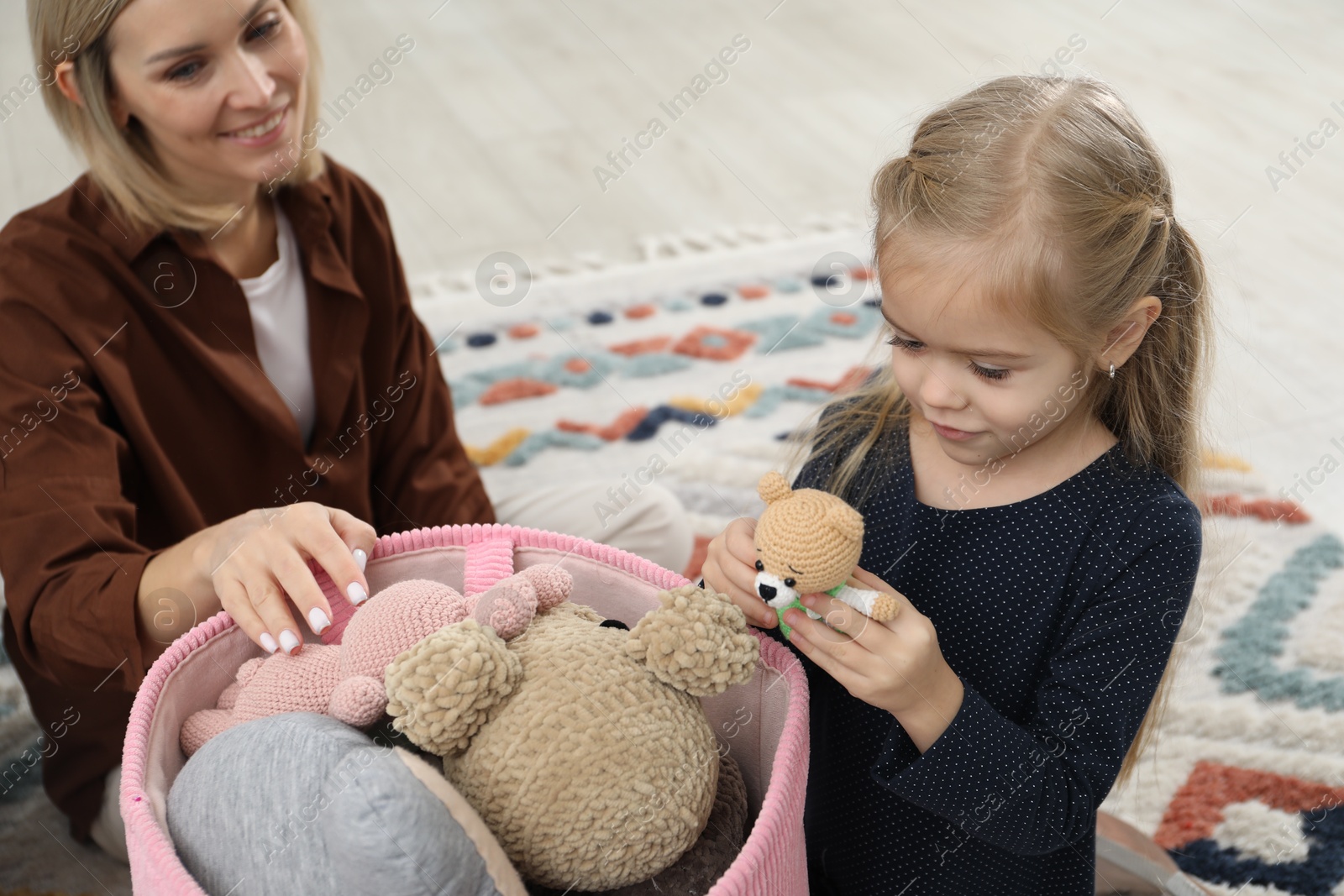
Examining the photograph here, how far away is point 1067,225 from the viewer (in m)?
0.75

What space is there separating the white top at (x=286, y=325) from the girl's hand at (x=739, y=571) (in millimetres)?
606

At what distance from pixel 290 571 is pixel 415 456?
59 centimetres

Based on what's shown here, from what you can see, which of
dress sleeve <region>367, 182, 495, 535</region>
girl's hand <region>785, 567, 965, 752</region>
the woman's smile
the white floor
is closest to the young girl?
girl's hand <region>785, 567, 965, 752</region>

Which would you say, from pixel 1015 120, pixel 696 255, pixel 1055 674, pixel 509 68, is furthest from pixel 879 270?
pixel 509 68

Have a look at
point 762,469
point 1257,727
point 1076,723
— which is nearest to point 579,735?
point 1076,723

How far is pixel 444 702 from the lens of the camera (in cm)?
58

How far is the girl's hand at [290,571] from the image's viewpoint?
72cm

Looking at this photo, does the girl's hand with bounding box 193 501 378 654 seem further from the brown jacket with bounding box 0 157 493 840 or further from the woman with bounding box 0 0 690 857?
the brown jacket with bounding box 0 157 493 840

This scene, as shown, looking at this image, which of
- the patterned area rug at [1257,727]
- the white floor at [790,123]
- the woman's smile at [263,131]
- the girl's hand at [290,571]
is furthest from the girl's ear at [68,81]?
the white floor at [790,123]

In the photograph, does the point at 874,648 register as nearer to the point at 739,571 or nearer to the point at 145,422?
the point at 739,571

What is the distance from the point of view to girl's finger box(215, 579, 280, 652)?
709 mm

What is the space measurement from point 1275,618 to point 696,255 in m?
1.18

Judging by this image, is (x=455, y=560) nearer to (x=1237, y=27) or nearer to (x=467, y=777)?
(x=467, y=777)

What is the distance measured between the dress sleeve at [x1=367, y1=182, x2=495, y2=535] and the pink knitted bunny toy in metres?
0.59
